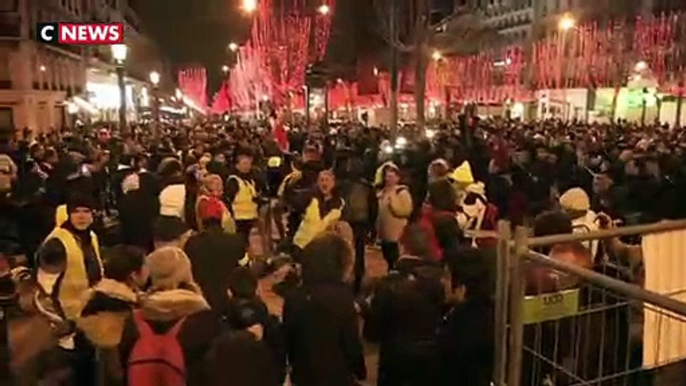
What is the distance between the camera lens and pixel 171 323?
465 centimetres

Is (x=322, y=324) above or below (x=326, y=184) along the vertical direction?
below

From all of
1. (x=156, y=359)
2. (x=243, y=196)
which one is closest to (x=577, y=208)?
(x=156, y=359)

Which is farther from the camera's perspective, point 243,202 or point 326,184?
point 243,202

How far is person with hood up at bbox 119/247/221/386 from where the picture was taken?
4617mm

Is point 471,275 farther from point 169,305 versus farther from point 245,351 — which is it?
point 169,305

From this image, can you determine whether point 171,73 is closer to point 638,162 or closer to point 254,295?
point 638,162

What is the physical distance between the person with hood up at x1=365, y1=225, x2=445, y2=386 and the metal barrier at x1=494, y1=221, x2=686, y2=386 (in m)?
Answer: 0.73

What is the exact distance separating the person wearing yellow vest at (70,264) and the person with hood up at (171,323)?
1329mm

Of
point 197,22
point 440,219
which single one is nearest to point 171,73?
point 197,22

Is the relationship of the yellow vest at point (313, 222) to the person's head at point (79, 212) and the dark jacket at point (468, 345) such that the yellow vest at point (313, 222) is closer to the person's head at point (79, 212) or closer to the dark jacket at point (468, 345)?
the person's head at point (79, 212)

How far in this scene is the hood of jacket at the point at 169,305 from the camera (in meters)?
4.62

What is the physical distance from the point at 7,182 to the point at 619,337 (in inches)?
361

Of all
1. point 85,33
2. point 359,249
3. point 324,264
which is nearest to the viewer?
→ point 324,264

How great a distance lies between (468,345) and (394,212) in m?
4.43
